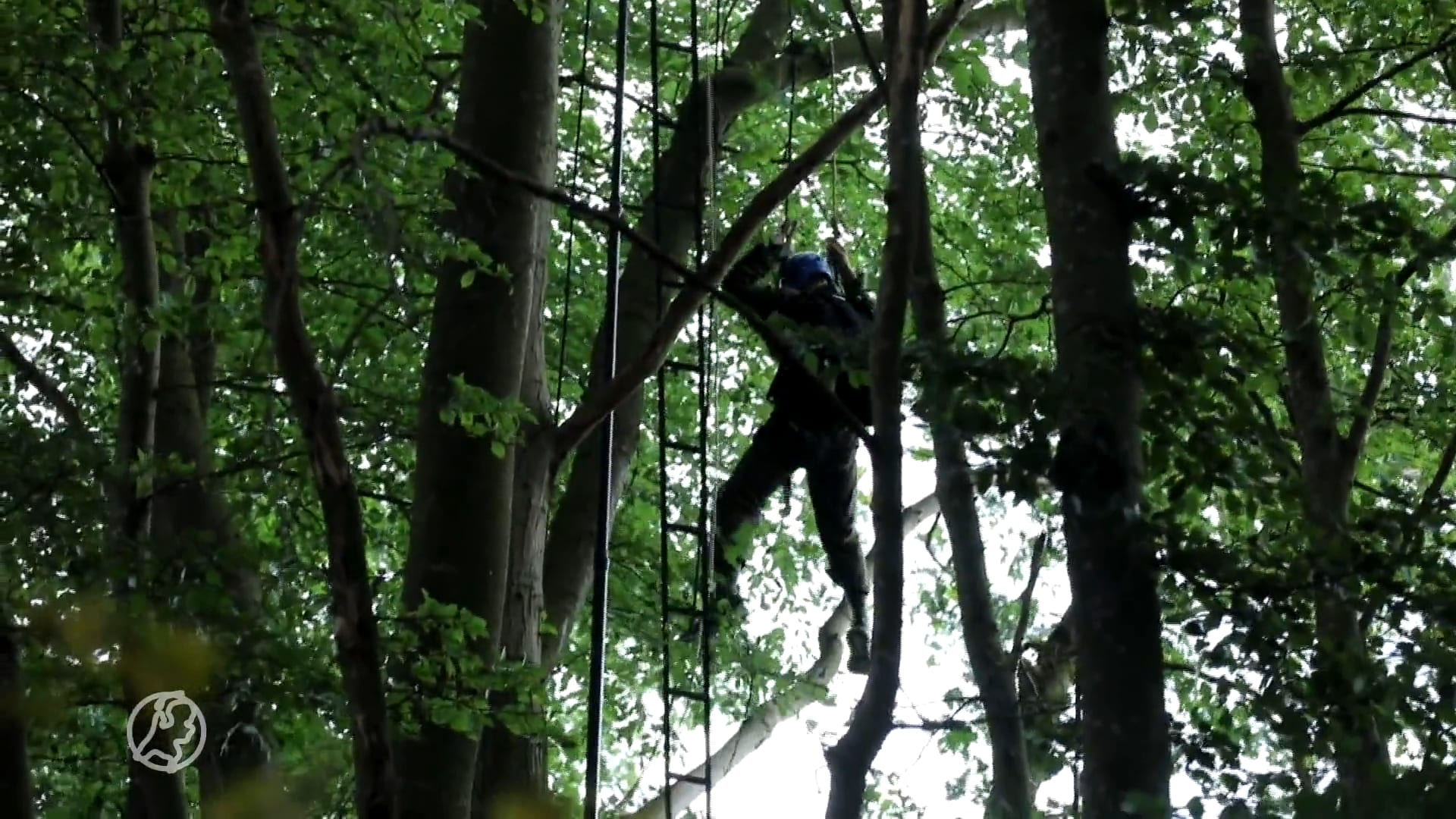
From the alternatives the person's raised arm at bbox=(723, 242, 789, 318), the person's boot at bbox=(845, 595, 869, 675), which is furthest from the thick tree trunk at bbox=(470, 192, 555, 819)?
the person's boot at bbox=(845, 595, 869, 675)

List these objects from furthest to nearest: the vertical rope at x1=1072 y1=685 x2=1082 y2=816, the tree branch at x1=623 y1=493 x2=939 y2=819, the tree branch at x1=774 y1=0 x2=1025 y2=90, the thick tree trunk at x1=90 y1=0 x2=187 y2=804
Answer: the tree branch at x1=623 y1=493 x2=939 y2=819 → the tree branch at x1=774 y1=0 x2=1025 y2=90 → the thick tree trunk at x1=90 y1=0 x2=187 y2=804 → the vertical rope at x1=1072 y1=685 x2=1082 y2=816

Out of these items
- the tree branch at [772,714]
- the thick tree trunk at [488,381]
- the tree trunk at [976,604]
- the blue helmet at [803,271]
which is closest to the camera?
the tree trunk at [976,604]

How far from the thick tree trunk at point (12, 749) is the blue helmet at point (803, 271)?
396 cm

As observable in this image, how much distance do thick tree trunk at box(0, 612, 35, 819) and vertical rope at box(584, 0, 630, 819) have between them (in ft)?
7.10

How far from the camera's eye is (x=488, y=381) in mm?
5508

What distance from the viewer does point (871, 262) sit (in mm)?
10219

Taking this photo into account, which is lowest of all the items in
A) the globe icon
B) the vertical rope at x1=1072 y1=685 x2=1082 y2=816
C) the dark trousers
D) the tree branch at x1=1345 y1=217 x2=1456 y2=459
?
the globe icon

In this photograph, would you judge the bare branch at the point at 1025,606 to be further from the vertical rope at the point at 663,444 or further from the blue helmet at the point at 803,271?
the blue helmet at the point at 803,271

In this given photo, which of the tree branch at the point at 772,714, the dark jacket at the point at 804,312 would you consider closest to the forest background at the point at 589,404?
the dark jacket at the point at 804,312

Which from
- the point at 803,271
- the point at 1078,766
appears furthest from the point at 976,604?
the point at 803,271

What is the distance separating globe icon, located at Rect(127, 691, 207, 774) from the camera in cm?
352

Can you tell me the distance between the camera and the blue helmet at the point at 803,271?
6.69 m

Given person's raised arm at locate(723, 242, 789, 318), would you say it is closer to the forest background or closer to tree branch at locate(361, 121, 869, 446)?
the forest background

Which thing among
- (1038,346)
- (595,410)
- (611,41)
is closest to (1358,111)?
(595,410)
